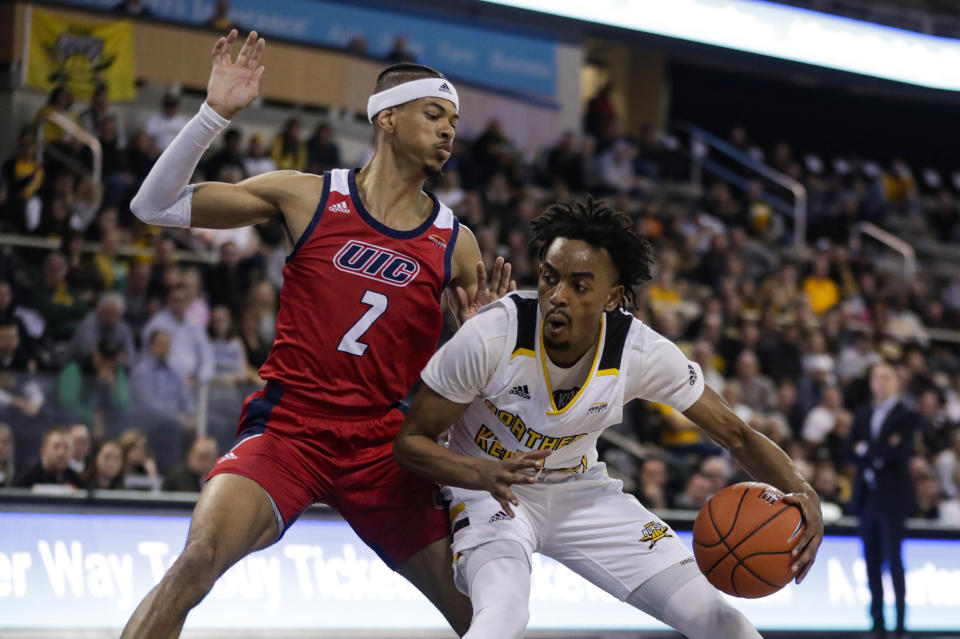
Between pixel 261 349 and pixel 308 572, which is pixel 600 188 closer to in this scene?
pixel 261 349

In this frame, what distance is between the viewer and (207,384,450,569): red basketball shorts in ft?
13.2

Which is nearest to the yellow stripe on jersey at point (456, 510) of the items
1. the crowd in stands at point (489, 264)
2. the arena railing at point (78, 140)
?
the crowd in stands at point (489, 264)

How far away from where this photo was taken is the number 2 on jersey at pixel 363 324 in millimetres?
4117

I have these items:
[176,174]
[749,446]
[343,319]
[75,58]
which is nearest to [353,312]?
[343,319]

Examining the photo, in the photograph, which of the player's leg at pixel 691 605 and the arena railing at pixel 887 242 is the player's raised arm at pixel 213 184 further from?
the arena railing at pixel 887 242

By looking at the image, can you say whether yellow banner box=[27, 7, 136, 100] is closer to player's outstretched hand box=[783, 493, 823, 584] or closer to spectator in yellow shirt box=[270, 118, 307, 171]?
spectator in yellow shirt box=[270, 118, 307, 171]

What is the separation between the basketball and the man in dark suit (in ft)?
16.4

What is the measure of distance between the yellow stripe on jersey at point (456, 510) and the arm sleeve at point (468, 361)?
431mm

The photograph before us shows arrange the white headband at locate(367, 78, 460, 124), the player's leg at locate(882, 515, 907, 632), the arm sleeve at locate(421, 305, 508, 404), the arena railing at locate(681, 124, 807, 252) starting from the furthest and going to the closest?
the arena railing at locate(681, 124, 807, 252)
the player's leg at locate(882, 515, 907, 632)
the white headband at locate(367, 78, 460, 124)
the arm sleeve at locate(421, 305, 508, 404)

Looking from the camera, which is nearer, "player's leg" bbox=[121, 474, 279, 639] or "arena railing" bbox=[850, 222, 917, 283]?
"player's leg" bbox=[121, 474, 279, 639]

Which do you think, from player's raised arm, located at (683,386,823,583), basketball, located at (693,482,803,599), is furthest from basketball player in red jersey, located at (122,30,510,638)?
player's raised arm, located at (683,386,823,583)

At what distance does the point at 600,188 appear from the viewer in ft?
49.4

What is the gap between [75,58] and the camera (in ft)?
39.4

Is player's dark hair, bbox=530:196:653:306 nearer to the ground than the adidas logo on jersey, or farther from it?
farther from it
